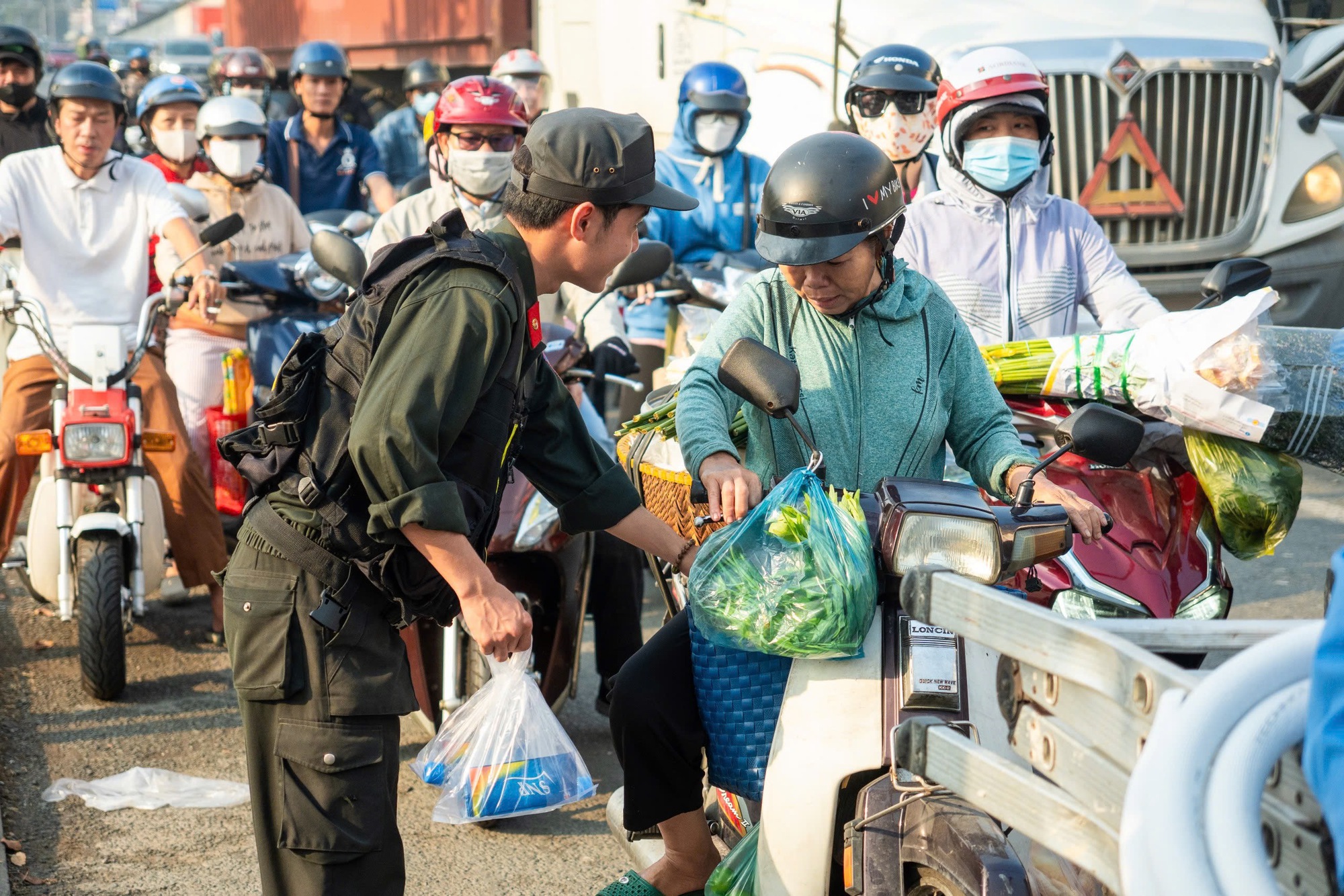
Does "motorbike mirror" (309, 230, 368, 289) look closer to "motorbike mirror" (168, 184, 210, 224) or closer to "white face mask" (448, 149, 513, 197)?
"white face mask" (448, 149, 513, 197)

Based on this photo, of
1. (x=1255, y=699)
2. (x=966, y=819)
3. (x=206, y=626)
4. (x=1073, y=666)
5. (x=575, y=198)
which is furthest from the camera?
(x=206, y=626)

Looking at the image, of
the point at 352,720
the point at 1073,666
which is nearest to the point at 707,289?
the point at 352,720

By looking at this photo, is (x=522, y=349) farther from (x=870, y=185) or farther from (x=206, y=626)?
(x=206, y=626)

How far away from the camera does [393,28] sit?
68.8 feet

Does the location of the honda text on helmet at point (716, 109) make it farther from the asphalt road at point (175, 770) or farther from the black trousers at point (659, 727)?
the black trousers at point (659, 727)

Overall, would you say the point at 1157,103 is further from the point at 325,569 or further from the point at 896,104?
the point at 325,569

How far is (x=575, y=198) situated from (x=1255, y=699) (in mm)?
1631

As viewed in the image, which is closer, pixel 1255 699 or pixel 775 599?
pixel 1255 699

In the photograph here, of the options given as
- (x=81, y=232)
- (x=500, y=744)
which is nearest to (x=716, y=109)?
(x=81, y=232)

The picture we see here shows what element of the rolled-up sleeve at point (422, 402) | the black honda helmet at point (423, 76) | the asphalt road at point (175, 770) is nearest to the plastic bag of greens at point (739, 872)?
the rolled-up sleeve at point (422, 402)

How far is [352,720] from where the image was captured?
2.79 meters

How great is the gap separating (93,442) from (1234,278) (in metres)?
3.89

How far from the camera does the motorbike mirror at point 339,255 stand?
4.29 m

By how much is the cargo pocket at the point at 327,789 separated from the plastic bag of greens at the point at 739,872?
70cm
